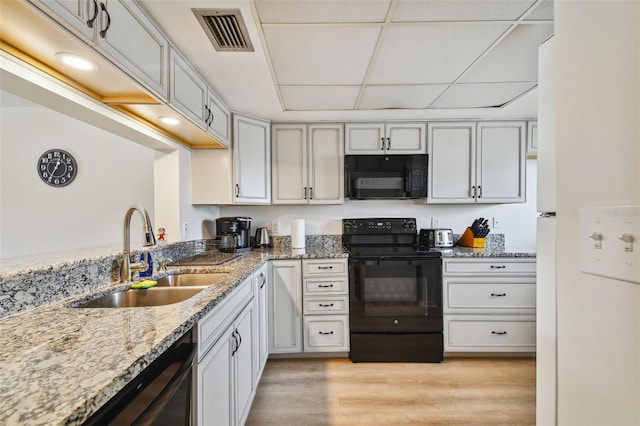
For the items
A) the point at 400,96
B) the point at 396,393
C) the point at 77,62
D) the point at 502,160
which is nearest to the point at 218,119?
the point at 77,62

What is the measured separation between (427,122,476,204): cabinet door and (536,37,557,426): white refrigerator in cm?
195

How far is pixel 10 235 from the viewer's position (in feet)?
10.4

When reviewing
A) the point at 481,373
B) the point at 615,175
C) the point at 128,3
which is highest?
the point at 128,3

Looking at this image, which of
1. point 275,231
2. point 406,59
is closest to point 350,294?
point 275,231

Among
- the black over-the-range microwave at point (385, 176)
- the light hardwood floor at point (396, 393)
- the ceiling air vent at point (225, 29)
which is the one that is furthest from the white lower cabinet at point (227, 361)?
the black over-the-range microwave at point (385, 176)

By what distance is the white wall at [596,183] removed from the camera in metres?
0.56

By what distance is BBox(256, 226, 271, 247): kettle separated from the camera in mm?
2896

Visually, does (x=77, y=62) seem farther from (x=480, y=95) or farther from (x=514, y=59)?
(x=480, y=95)

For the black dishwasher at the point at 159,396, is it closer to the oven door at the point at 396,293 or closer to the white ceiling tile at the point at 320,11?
the white ceiling tile at the point at 320,11

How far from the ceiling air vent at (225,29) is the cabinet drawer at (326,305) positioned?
6.18ft

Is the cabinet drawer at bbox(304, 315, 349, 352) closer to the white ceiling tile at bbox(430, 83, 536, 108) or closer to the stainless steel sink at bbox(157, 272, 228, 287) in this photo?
the stainless steel sink at bbox(157, 272, 228, 287)

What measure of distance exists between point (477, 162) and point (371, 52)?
1.78 m

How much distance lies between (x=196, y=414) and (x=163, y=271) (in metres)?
0.92

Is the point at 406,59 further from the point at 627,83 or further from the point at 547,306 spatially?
the point at 547,306
